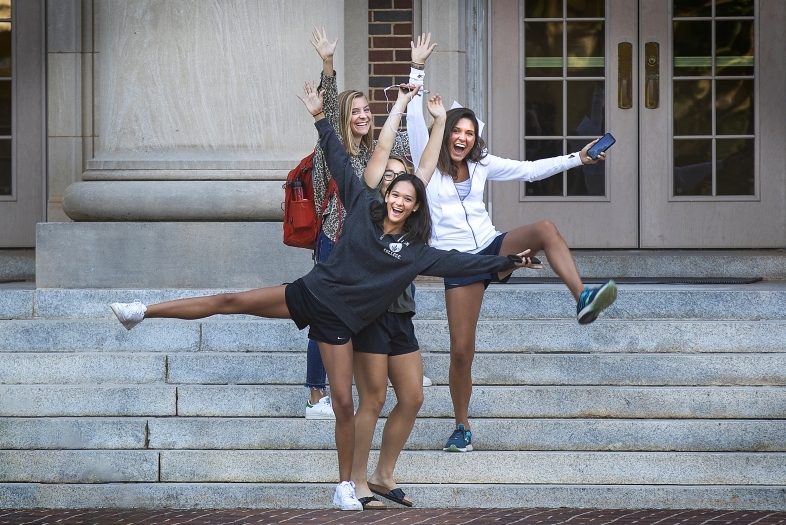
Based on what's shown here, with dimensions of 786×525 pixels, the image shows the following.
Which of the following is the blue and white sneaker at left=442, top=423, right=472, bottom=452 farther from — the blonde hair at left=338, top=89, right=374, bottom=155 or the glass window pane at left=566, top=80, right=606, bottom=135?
the glass window pane at left=566, top=80, right=606, bottom=135

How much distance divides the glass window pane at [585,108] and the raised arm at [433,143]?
4086mm

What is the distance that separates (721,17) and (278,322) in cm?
482

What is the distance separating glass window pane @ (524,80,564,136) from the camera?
9.84m

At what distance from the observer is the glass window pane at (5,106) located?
10.1 meters

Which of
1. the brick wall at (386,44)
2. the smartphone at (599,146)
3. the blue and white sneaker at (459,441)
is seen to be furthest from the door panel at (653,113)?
the blue and white sneaker at (459,441)

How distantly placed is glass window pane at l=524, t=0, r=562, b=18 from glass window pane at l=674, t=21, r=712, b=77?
3.21 ft

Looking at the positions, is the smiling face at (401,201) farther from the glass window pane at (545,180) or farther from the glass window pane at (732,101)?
the glass window pane at (732,101)

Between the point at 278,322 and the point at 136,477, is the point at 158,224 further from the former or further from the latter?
the point at 136,477

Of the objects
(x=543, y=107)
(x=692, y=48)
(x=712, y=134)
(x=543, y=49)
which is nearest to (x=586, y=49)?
(x=543, y=49)

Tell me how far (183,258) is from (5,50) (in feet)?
10.7

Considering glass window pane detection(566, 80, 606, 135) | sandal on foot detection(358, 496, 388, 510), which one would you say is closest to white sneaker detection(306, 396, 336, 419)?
sandal on foot detection(358, 496, 388, 510)

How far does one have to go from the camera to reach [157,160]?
824 cm

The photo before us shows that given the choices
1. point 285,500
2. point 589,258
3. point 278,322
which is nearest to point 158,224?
point 278,322

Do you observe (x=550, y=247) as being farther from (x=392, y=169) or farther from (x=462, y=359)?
(x=392, y=169)
